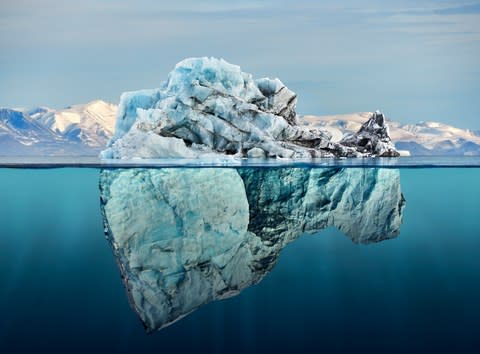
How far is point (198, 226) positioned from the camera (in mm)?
9664

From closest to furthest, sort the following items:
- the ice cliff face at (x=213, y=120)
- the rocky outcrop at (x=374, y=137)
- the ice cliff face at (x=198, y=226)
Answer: the ice cliff face at (x=198, y=226)
the ice cliff face at (x=213, y=120)
the rocky outcrop at (x=374, y=137)

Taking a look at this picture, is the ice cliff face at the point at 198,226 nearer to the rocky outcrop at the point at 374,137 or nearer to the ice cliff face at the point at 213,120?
the ice cliff face at the point at 213,120

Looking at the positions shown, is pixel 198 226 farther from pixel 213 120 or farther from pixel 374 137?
pixel 374 137

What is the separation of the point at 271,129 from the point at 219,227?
6784 mm

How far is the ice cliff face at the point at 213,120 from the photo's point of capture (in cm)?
1517

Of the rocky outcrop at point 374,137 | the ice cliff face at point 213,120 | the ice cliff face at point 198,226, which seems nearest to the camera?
the ice cliff face at point 198,226

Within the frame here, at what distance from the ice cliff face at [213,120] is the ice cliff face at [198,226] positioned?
11.9 ft

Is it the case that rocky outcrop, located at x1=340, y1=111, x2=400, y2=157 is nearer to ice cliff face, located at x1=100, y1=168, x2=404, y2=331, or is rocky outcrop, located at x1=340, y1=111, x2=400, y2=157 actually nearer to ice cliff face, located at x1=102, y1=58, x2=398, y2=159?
ice cliff face, located at x1=102, y1=58, x2=398, y2=159

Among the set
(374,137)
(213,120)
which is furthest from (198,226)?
(374,137)

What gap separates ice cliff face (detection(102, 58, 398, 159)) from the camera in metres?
15.2

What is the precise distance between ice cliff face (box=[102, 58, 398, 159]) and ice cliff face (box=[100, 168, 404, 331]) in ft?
11.9

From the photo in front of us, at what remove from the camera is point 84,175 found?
14711 mm

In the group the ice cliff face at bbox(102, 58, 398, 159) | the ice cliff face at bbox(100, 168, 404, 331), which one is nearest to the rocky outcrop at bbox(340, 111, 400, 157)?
the ice cliff face at bbox(102, 58, 398, 159)

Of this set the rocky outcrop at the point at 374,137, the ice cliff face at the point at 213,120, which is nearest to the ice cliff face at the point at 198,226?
the ice cliff face at the point at 213,120
